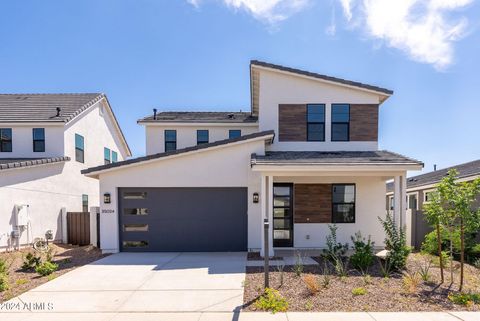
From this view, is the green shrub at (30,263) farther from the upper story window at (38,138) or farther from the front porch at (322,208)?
the upper story window at (38,138)

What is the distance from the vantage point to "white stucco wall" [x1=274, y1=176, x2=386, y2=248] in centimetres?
1043

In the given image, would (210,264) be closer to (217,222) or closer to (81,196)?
(217,222)

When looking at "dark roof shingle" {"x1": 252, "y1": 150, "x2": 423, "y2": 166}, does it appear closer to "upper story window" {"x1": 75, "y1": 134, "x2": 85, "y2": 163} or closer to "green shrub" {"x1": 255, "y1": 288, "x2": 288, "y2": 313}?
"green shrub" {"x1": 255, "y1": 288, "x2": 288, "y2": 313}

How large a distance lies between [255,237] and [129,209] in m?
4.66

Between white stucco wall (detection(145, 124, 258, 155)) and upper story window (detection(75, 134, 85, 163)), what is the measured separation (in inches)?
134

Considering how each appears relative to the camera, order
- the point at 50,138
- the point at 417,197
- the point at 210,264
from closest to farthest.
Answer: the point at 210,264 → the point at 50,138 → the point at 417,197

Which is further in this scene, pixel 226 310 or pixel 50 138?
pixel 50 138

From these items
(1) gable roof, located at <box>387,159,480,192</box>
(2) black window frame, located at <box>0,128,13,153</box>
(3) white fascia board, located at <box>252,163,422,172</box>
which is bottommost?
(1) gable roof, located at <box>387,159,480,192</box>

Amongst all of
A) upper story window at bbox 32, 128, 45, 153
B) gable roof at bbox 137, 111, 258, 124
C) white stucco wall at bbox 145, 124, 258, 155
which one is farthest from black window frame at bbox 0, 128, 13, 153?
white stucco wall at bbox 145, 124, 258, 155

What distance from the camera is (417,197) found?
650 inches

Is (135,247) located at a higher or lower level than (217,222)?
lower

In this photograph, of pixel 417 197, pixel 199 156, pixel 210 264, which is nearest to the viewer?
pixel 210 264

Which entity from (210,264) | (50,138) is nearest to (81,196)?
(50,138)

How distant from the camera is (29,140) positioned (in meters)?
13.4
